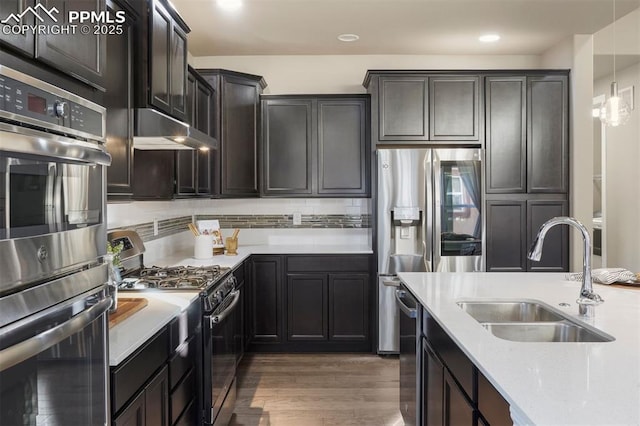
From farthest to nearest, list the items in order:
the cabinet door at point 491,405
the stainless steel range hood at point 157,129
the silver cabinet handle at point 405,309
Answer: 1. the silver cabinet handle at point 405,309
2. the stainless steel range hood at point 157,129
3. the cabinet door at point 491,405

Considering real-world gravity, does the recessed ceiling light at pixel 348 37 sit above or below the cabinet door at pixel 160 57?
above

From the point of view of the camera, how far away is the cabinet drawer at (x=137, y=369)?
1402mm

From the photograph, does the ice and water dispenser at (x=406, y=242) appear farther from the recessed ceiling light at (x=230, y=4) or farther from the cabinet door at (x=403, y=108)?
the recessed ceiling light at (x=230, y=4)

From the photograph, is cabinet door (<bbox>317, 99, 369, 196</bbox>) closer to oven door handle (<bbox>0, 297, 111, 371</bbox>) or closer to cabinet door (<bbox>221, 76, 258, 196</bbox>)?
cabinet door (<bbox>221, 76, 258, 196</bbox>)

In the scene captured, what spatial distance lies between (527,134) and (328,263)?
6.74ft

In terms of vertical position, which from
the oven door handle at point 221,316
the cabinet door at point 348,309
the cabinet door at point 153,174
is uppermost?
the cabinet door at point 153,174

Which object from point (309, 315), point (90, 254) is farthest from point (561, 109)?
point (90, 254)

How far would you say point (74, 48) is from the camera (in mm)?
1228

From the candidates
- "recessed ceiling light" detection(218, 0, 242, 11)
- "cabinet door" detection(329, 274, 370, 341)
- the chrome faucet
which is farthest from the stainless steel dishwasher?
"recessed ceiling light" detection(218, 0, 242, 11)

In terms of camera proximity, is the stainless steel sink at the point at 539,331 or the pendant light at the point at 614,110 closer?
the stainless steel sink at the point at 539,331

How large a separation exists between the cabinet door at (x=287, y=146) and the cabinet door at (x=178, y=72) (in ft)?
4.93

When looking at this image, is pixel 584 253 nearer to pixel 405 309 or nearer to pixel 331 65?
pixel 405 309

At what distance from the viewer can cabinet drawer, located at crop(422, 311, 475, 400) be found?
1.52 m

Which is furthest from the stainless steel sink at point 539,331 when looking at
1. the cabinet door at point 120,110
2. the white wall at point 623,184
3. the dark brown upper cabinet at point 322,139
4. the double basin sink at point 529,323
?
the white wall at point 623,184
